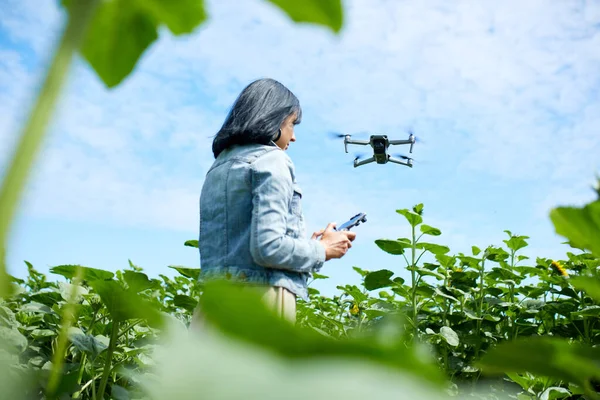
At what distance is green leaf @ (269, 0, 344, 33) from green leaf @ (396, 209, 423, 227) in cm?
282

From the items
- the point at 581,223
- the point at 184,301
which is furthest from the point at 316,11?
the point at 184,301

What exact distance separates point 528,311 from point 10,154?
139 inches

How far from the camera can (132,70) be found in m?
0.29

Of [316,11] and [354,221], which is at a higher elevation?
[354,221]

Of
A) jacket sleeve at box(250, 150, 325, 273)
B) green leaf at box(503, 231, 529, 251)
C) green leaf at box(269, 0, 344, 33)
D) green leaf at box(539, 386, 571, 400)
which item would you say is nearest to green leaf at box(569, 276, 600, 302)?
green leaf at box(269, 0, 344, 33)

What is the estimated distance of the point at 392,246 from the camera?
311cm

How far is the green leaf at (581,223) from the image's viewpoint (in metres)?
0.35

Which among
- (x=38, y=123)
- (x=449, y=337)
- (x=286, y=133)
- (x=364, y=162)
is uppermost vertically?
(x=364, y=162)

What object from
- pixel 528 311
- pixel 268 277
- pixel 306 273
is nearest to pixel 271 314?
pixel 268 277

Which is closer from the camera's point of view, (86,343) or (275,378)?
(275,378)

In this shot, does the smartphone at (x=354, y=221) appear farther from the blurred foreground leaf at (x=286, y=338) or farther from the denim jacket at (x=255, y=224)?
the blurred foreground leaf at (x=286, y=338)

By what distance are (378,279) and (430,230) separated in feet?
1.21

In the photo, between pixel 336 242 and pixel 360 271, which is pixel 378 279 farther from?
pixel 360 271

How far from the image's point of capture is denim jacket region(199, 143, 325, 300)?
2.06 m
